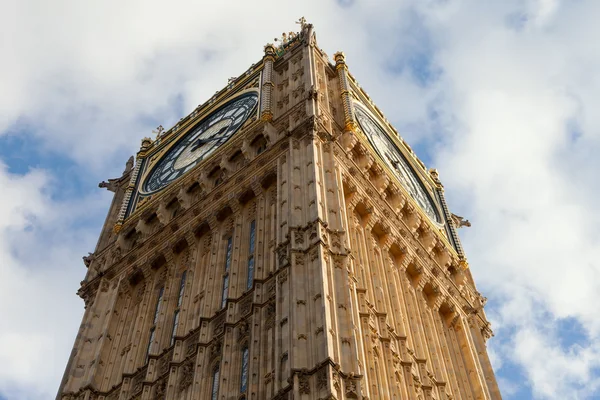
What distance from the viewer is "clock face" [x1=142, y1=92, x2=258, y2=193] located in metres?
42.8

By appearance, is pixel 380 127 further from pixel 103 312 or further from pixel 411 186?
pixel 103 312

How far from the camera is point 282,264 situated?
29516 mm

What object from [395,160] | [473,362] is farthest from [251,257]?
[395,160]

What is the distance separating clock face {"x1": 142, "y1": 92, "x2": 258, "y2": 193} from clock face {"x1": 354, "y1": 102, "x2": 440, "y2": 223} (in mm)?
4837

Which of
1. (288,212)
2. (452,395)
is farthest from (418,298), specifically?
(288,212)

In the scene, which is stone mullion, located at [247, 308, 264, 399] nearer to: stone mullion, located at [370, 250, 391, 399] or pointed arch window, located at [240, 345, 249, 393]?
pointed arch window, located at [240, 345, 249, 393]

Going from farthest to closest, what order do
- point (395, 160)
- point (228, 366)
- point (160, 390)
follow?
point (395, 160), point (160, 390), point (228, 366)

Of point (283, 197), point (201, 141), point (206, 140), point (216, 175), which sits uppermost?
point (201, 141)

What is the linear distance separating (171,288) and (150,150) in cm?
1377

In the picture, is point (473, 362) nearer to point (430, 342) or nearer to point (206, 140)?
point (430, 342)

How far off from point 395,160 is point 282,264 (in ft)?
53.0

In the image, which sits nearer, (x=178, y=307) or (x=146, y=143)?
(x=178, y=307)

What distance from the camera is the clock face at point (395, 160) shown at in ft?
142

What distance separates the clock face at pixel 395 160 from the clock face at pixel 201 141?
484cm
